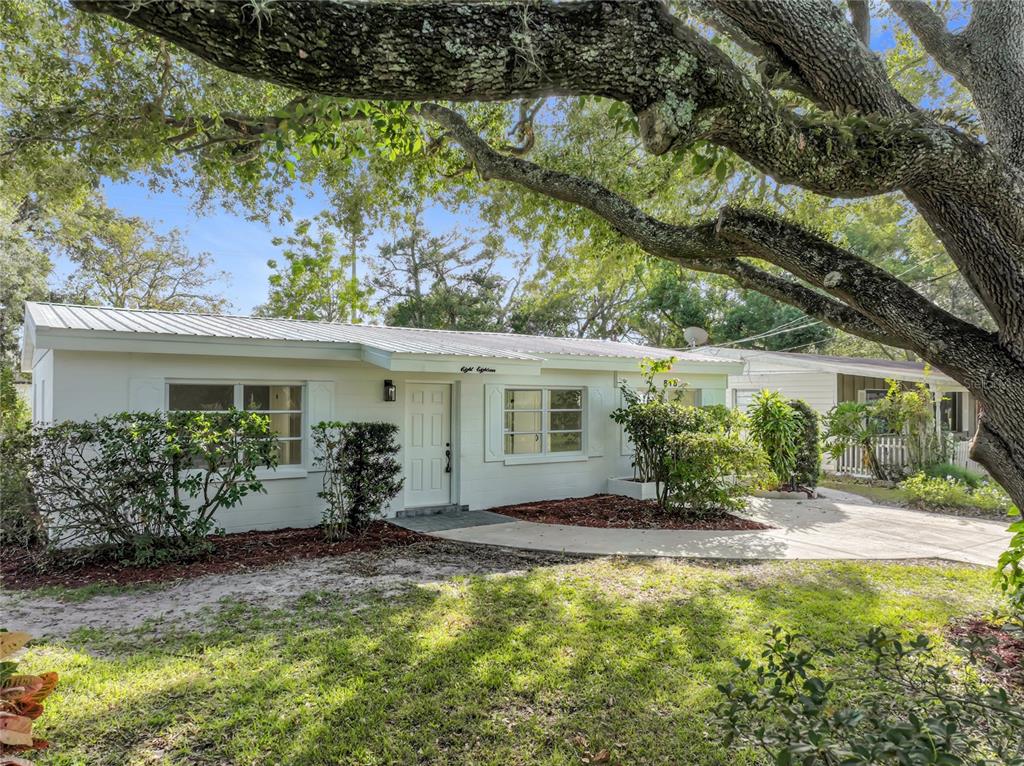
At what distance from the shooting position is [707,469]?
909 cm

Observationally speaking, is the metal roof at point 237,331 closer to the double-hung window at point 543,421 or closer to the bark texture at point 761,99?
the double-hung window at point 543,421

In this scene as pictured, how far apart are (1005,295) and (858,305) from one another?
0.52 m

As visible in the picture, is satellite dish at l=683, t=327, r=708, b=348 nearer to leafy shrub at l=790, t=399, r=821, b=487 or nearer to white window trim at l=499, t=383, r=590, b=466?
leafy shrub at l=790, t=399, r=821, b=487

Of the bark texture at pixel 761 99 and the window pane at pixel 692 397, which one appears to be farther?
the window pane at pixel 692 397

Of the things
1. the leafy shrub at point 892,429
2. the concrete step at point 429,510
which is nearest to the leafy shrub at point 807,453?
the leafy shrub at point 892,429

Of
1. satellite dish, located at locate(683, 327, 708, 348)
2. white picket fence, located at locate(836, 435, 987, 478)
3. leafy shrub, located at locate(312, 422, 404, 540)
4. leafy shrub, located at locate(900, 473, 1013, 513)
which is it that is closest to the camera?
leafy shrub, located at locate(312, 422, 404, 540)

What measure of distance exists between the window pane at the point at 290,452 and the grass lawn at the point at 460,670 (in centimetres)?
354

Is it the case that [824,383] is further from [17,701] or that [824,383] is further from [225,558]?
→ [17,701]

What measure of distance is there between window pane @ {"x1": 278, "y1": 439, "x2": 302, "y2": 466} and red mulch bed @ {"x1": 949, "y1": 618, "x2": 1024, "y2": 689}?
7.78m

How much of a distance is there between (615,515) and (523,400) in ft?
8.74

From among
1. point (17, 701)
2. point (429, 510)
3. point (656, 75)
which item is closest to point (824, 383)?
point (429, 510)

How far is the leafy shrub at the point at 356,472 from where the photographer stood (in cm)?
780

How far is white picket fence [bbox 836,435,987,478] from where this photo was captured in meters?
13.3

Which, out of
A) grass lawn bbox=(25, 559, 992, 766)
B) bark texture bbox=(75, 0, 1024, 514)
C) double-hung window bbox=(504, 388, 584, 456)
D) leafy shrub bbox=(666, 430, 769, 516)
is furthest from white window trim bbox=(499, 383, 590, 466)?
bark texture bbox=(75, 0, 1024, 514)
